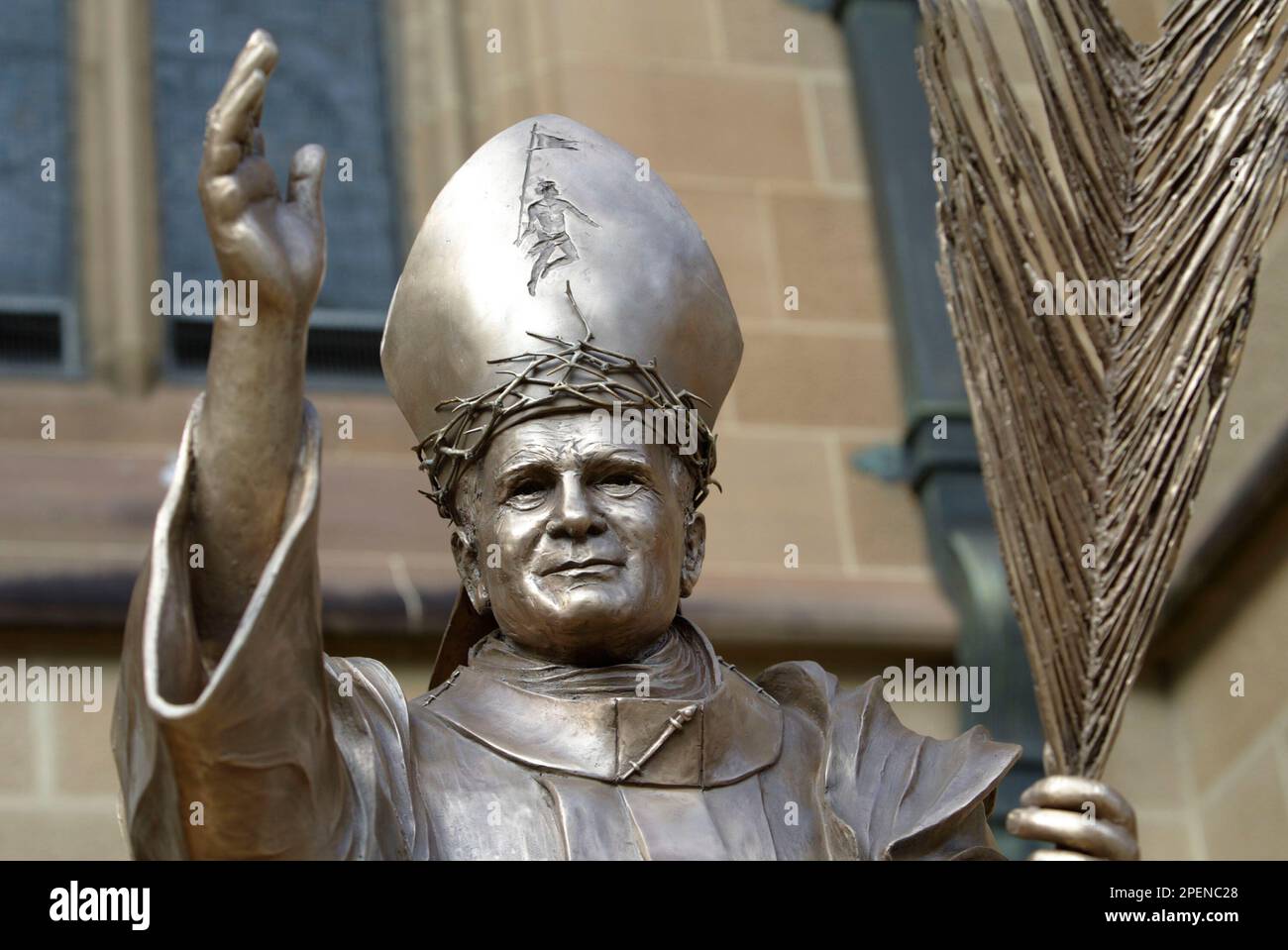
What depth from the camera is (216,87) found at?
639 centimetres

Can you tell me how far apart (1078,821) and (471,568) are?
28.4 inches

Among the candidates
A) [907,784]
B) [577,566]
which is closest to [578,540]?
[577,566]

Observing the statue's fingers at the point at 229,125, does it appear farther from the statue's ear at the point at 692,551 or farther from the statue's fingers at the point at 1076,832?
the statue's fingers at the point at 1076,832

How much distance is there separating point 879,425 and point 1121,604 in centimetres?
280

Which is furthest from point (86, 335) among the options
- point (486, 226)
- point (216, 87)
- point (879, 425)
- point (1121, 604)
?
point (1121, 604)

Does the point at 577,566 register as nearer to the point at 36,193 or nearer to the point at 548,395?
the point at 548,395

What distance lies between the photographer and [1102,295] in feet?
11.7

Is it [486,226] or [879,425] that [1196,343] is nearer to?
[486,226]

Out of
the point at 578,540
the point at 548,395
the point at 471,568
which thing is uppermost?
the point at 548,395

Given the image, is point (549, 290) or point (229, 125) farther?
point (549, 290)

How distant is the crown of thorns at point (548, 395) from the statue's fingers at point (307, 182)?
1.59 ft

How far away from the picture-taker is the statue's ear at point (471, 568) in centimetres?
335

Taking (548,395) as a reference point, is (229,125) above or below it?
above

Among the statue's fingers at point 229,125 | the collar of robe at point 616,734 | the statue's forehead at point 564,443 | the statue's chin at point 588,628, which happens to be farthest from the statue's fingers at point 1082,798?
the statue's fingers at point 229,125
